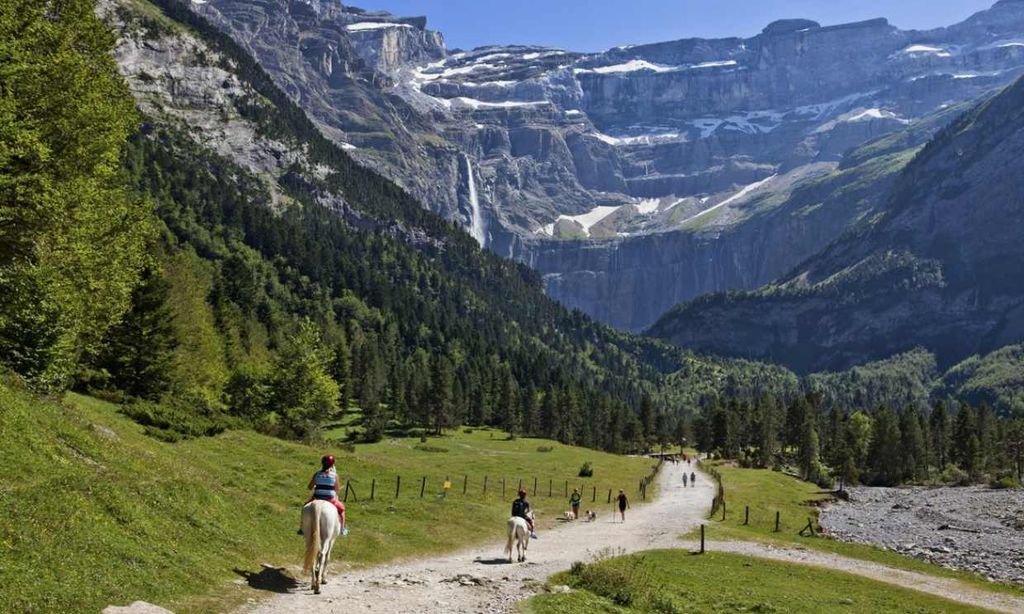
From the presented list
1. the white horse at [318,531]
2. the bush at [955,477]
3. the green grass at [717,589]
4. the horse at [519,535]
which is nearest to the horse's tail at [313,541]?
the white horse at [318,531]

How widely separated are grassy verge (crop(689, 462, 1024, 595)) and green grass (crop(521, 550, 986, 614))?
10.6 m

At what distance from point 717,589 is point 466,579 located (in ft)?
43.9

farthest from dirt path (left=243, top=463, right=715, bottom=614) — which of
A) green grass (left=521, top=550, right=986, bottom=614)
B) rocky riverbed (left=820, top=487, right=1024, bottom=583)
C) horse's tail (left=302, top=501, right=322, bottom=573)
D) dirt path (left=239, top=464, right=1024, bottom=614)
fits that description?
rocky riverbed (left=820, top=487, right=1024, bottom=583)

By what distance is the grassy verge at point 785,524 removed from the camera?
5199cm

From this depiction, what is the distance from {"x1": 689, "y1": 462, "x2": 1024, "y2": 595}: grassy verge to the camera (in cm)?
5199

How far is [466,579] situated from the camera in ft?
88.3

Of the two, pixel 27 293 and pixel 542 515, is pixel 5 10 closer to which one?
pixel 27 293

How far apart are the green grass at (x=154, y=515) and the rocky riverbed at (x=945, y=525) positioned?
122 feet

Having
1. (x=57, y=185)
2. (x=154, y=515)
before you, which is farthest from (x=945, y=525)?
(x=57, y=185)

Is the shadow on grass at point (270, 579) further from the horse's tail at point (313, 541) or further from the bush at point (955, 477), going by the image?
the bush at point (955, 477)

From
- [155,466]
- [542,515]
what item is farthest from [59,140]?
[542,515]

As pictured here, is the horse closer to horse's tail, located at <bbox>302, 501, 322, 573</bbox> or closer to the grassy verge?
horse's tail, located at <bbox>302, 501, 322, 573</bbox>

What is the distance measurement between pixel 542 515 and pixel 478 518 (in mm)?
12183

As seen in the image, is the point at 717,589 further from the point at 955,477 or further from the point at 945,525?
the point at 955,477
